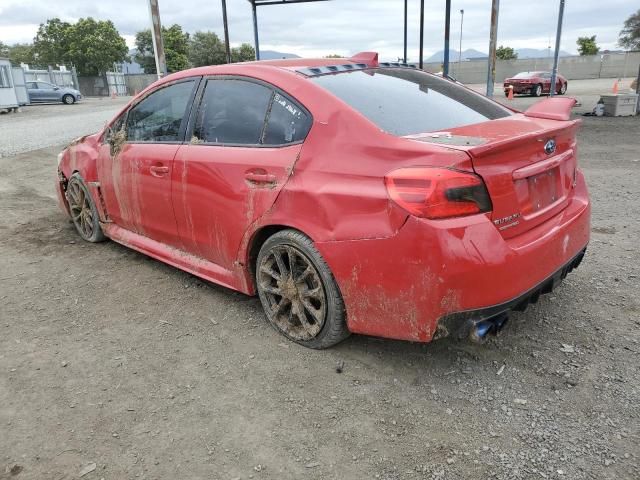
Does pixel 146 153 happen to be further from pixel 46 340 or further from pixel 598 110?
pixel 598 110

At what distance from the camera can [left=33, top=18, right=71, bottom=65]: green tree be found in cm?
5612

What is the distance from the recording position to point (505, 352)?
9.86 feet

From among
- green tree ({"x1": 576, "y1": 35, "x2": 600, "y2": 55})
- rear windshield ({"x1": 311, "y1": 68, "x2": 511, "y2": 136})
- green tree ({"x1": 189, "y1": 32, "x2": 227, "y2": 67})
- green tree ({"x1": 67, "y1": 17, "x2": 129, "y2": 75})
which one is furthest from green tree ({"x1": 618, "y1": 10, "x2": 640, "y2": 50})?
rear windshield ({"x1": 311, "y1": 68, "x2": 511, "y2": 136})

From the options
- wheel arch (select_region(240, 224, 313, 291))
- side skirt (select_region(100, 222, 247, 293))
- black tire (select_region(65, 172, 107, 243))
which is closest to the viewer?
wheel arch (select_region(240, 224, 313, 291))

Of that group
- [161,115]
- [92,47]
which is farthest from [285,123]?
[92,47]

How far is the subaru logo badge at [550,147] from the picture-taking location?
2772mm

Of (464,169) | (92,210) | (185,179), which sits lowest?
(92,210)

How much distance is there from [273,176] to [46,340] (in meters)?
1.83

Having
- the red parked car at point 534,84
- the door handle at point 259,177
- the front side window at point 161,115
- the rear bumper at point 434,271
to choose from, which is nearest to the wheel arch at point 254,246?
the door handle at point 259,177

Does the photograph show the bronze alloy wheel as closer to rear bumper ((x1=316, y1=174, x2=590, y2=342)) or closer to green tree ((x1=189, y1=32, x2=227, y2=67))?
rear bumper ((x1=316, y1=174, x2=590, y2=342))

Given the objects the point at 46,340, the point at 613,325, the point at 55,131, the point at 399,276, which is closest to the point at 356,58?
the point at 399,276

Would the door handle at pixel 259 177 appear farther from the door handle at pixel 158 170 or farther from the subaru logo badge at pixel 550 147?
the subaru logo badge at pixel 550 147

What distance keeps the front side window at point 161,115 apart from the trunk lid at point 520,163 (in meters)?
1.87

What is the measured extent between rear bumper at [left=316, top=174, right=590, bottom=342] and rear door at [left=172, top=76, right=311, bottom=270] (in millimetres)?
596
